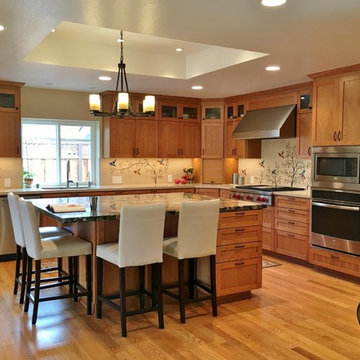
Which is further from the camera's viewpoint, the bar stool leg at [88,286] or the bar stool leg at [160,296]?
the bar stool leg at [88,286]

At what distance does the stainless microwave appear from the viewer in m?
4.63

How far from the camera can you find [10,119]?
19.4ft

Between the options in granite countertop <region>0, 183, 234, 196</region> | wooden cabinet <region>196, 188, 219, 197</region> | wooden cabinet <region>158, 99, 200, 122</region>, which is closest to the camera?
granite countertop <region>0, 183, 234, 196</region>

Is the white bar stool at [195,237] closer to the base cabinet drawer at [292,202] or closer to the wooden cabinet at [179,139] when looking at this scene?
the base cabinet drawer at [292,202]

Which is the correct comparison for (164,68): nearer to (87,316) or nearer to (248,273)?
(248,273)

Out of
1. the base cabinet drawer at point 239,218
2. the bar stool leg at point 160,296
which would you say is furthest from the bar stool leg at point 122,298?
the base cabinet drawer at point 239,218

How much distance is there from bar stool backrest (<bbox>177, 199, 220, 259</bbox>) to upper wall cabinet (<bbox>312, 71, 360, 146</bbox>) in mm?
2141

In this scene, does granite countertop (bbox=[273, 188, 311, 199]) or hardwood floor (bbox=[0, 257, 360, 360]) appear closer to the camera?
hardwood floor (bbox=[0, 257, 360, 360])

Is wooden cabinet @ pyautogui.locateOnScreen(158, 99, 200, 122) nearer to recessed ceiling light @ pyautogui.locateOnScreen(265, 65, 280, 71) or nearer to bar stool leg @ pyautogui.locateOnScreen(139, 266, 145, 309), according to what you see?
recessed ceiling light @ pyautogui.locateOnScreen(265, 65, 280, 71)

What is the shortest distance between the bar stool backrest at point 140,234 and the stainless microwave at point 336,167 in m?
2.51

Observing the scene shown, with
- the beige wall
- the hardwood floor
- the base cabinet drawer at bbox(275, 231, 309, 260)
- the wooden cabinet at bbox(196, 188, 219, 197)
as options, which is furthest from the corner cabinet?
the base cabinet drawer at bbox(275, 231, 309, 260)

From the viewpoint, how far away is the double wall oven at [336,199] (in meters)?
4.62

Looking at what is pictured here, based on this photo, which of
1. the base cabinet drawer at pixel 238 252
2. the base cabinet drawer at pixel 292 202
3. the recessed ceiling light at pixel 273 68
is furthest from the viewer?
the base cabinet drawer at pixel 292 202

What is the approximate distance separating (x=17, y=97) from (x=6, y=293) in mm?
3009
